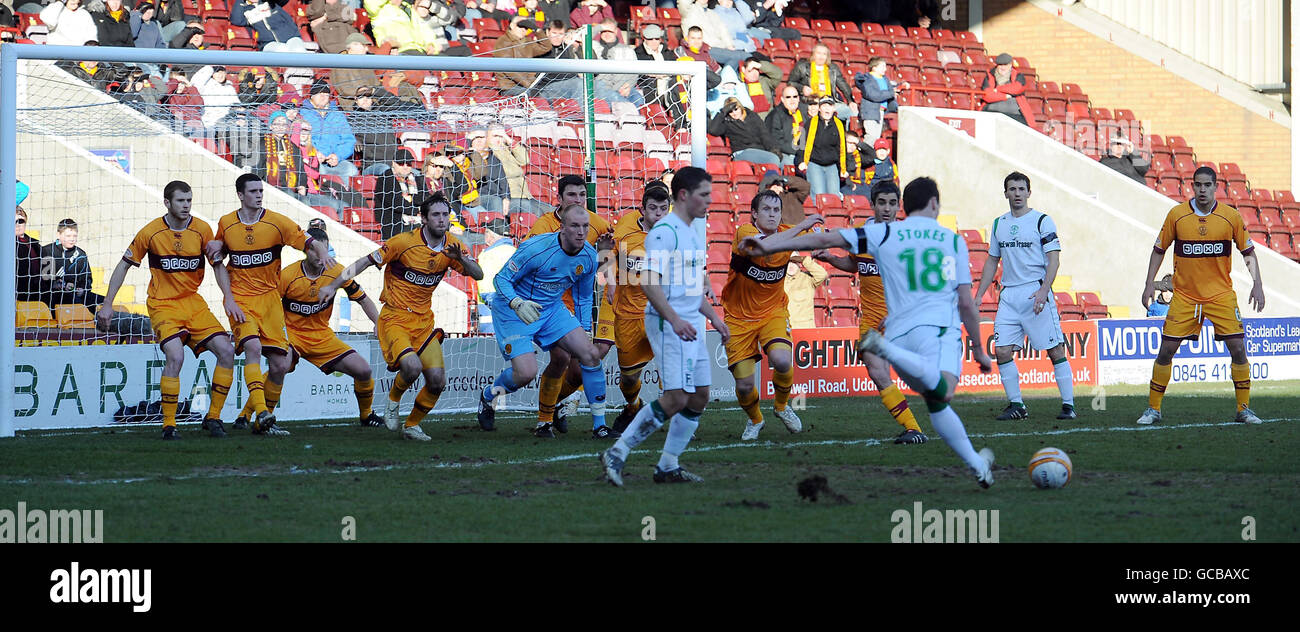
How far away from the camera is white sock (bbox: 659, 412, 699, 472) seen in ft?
26.1

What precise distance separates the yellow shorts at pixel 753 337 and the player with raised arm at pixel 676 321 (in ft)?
9.24

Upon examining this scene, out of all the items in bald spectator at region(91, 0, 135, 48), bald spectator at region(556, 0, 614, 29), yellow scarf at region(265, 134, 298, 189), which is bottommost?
yellow scarf at region(265, 134, 298, 189)

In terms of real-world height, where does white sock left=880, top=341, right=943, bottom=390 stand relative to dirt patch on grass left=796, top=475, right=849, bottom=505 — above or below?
above

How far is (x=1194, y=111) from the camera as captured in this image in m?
25.4

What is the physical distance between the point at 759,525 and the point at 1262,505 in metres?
2.64

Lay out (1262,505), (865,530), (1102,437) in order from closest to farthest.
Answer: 1. (865,530)
2. (1262,505)
3. (1102,437)

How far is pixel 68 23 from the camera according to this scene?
51.6ft

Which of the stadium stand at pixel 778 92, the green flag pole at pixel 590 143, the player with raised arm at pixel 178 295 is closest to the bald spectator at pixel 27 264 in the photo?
the stadium stand at pixel 778 92

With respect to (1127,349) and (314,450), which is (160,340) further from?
(1127,349)

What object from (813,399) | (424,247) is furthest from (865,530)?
(813,399)

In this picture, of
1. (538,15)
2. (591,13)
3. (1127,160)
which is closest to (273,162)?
(538,15)

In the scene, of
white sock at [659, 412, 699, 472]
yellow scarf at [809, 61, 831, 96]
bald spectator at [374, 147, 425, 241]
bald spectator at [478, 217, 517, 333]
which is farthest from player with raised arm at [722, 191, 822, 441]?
yellow scarf at [809, 61, 831, 96]

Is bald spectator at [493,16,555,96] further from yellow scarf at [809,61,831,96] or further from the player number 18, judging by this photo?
the player number 18

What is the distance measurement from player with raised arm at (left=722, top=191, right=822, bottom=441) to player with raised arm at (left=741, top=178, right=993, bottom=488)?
2.93 metres
